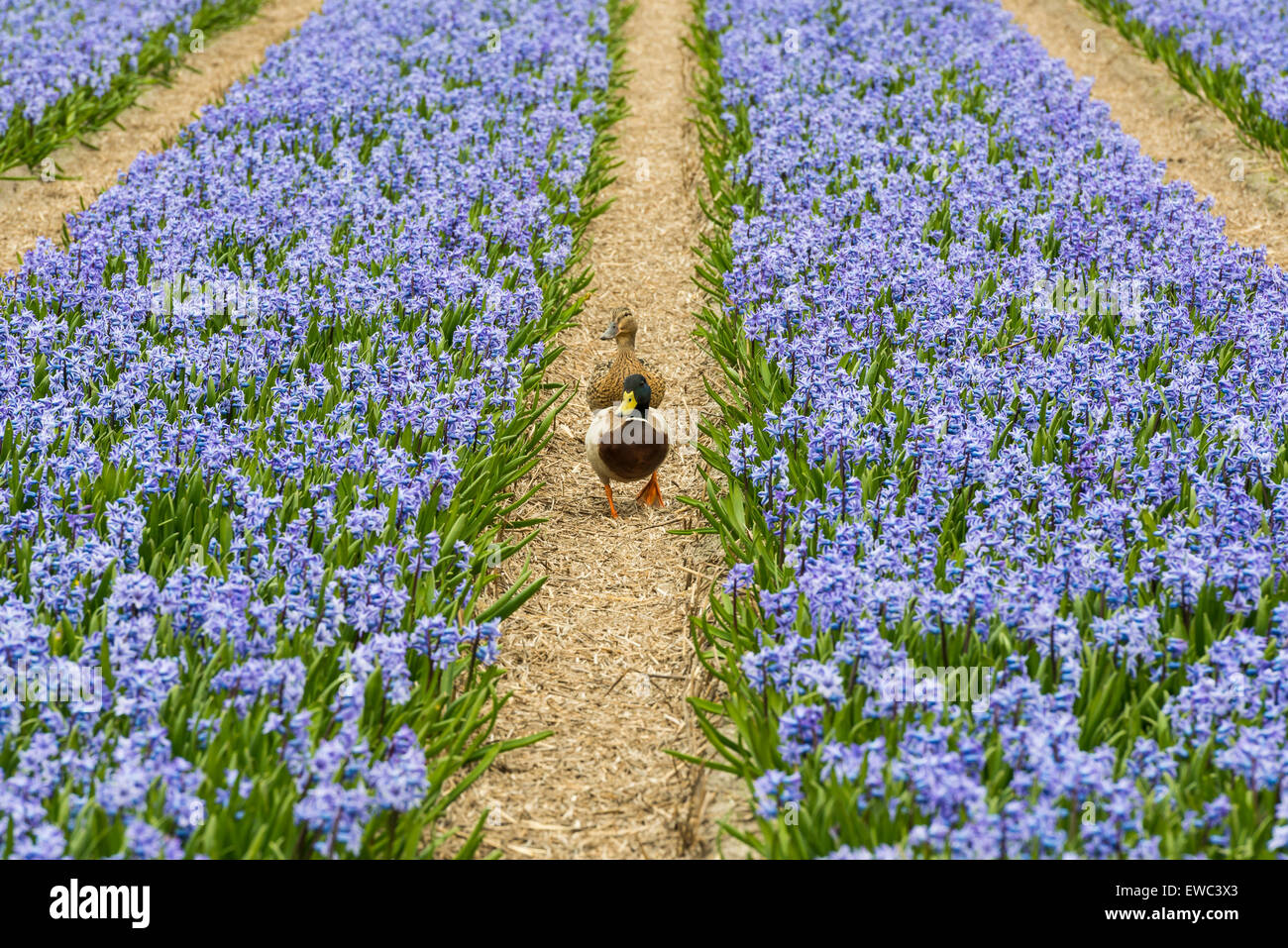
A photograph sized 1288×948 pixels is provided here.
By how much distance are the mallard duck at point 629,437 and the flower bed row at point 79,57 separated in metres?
7.72

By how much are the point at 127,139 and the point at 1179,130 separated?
12453 mm

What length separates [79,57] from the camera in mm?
12727

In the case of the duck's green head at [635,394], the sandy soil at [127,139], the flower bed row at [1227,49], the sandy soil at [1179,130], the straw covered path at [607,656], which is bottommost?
the sandy soil at [127,139]

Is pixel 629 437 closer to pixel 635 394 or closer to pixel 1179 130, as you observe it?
pixel 635 394

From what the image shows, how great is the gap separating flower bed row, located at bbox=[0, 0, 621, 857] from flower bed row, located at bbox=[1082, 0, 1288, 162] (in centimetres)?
758

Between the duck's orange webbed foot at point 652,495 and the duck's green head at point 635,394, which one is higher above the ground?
the duck's green head at point 635,394

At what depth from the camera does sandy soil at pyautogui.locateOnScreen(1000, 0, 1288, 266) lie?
36.9ft

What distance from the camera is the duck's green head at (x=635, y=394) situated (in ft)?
19.8

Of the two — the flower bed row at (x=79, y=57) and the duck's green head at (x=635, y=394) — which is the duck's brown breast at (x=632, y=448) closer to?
the duck's green head at (x=635, y=394)

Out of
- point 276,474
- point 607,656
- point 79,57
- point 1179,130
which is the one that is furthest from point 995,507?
point 79,57

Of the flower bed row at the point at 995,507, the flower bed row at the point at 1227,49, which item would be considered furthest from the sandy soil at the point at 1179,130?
the flower bed row at the point at 995,507

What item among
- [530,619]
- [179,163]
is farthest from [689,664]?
[179,163]

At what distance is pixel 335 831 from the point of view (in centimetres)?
332

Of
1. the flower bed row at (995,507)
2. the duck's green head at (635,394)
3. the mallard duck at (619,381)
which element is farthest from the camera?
the mallard duck at (619,381)
